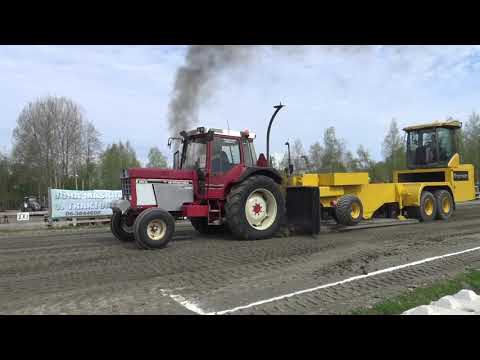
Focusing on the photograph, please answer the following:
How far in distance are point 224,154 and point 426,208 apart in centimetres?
725

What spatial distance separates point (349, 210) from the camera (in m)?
10.8

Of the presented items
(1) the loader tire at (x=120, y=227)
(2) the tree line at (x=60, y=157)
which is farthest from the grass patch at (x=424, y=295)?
(2) the tree line at (x=60, y=157)

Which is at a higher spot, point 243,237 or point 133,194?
point 133,194

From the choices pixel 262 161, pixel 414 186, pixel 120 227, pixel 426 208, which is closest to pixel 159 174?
pixel 120 227

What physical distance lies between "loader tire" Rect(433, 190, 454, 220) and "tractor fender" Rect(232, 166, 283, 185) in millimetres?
6112

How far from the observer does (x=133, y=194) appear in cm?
859

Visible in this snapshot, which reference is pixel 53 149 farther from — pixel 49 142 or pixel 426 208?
pixel 426 208

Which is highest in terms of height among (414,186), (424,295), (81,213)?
(414,186)

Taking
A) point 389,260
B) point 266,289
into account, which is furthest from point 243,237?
point 266,289

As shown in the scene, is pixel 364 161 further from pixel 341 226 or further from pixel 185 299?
pixel 185 299

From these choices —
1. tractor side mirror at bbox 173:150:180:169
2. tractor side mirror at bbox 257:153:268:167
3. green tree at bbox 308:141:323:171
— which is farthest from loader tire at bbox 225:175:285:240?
green tree at bbox 308:141:323:171
